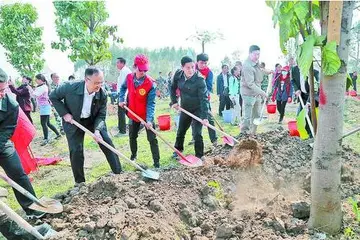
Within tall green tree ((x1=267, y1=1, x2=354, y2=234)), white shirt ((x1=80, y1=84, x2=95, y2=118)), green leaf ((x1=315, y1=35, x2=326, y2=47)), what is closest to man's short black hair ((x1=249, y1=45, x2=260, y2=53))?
white shirt ((x1=80, y1=84, x2=95, y2=118))

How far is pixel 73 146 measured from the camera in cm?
446

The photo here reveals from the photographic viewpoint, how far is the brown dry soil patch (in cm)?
285

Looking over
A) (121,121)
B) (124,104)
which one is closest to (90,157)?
(124,104)

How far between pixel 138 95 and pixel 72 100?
4.83ft

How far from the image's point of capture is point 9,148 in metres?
3.56

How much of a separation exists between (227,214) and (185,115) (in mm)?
2841

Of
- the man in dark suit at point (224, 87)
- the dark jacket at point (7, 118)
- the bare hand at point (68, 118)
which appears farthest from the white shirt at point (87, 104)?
the man in dark suit at point (224, 87)

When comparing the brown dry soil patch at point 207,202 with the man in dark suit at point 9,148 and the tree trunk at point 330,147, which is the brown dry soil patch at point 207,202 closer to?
the tree trunk at point 330,147

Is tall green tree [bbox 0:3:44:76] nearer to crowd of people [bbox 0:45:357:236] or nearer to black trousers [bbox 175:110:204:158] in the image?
crowd of people [bbox 0:45:357:236]

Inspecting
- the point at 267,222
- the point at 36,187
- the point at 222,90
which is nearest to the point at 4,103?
the point at 36,187

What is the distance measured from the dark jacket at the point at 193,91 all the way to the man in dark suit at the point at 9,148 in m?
2.85

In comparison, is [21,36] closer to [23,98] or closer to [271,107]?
[23,98]

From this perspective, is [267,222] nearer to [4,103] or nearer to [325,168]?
[325,168]

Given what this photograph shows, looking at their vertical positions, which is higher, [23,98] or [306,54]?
[306,54]
